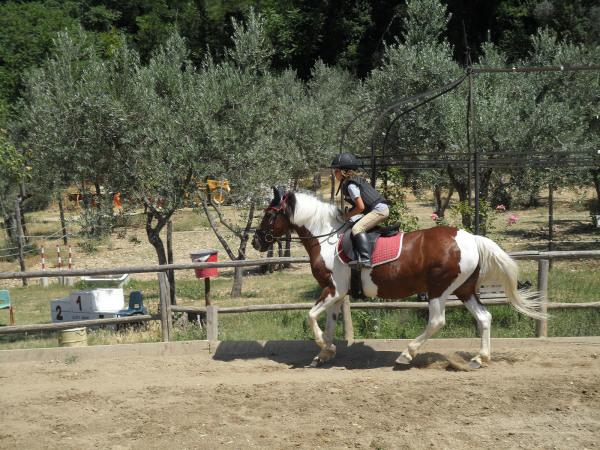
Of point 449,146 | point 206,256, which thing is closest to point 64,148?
point 206,256

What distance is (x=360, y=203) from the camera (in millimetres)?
7219

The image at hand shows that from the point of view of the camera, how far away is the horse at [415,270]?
7.15 m

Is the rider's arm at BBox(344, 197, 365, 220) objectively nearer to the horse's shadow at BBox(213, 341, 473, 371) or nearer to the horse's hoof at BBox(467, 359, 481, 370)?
the horse's shadow at BBox(213, 341, 473, 371)

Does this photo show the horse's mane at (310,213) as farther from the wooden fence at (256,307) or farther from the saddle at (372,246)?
the wooden fence at (256,307)

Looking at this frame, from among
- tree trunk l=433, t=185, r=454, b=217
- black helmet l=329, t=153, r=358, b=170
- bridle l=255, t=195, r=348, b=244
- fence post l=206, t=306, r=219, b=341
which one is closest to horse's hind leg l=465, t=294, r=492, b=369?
bridle l=255, t=195, r=348, b=244

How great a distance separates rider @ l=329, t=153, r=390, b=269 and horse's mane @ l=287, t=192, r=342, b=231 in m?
0.32

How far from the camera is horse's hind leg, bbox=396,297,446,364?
719cm

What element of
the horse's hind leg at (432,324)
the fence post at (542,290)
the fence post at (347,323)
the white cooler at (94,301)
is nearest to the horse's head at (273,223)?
the fence post at (347,323)

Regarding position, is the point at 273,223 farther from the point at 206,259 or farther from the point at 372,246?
the point at 206,259

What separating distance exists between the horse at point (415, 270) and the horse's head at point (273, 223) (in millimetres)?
13

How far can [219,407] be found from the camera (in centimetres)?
614

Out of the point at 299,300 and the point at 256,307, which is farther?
the point at 299,300

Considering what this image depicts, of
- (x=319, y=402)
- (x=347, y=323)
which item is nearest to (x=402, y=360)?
(x=347, y=323)

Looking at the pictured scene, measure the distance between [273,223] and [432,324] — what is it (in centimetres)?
231
